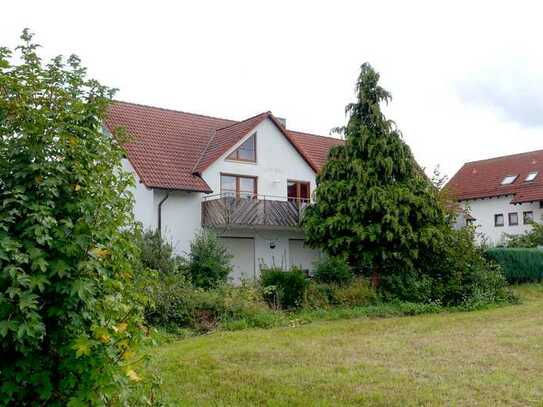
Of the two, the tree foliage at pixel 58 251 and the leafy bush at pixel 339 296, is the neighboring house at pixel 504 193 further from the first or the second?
the tree foliage at pixel 58 251

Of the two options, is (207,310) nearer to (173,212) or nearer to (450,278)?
(450,278)

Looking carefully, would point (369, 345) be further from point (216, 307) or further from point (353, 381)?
point (216, 307)

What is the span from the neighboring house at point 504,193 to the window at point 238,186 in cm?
1722

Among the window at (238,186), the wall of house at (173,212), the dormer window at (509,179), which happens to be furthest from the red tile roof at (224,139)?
the dormer window at (509,179)

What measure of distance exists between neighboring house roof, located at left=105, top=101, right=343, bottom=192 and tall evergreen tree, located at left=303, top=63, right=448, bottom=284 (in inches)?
206

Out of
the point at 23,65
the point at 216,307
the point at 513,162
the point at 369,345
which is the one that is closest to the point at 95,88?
the point at 23,65

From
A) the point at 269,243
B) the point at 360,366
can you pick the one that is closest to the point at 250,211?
the point at 269,243

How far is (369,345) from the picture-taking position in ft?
36.8

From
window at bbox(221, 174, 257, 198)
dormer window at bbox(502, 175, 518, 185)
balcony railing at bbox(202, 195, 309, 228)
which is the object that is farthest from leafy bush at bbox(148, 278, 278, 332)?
dormer window at bbox(502, 175, 518, 185)

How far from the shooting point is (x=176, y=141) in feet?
82.5

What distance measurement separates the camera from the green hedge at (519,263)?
2275cm

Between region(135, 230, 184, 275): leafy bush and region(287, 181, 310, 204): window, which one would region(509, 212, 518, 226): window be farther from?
region(135, 230, 184, 275): leafy bush

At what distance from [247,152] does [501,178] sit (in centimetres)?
2301

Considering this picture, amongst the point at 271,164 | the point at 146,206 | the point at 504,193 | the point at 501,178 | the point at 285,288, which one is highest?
the point at 501,178
